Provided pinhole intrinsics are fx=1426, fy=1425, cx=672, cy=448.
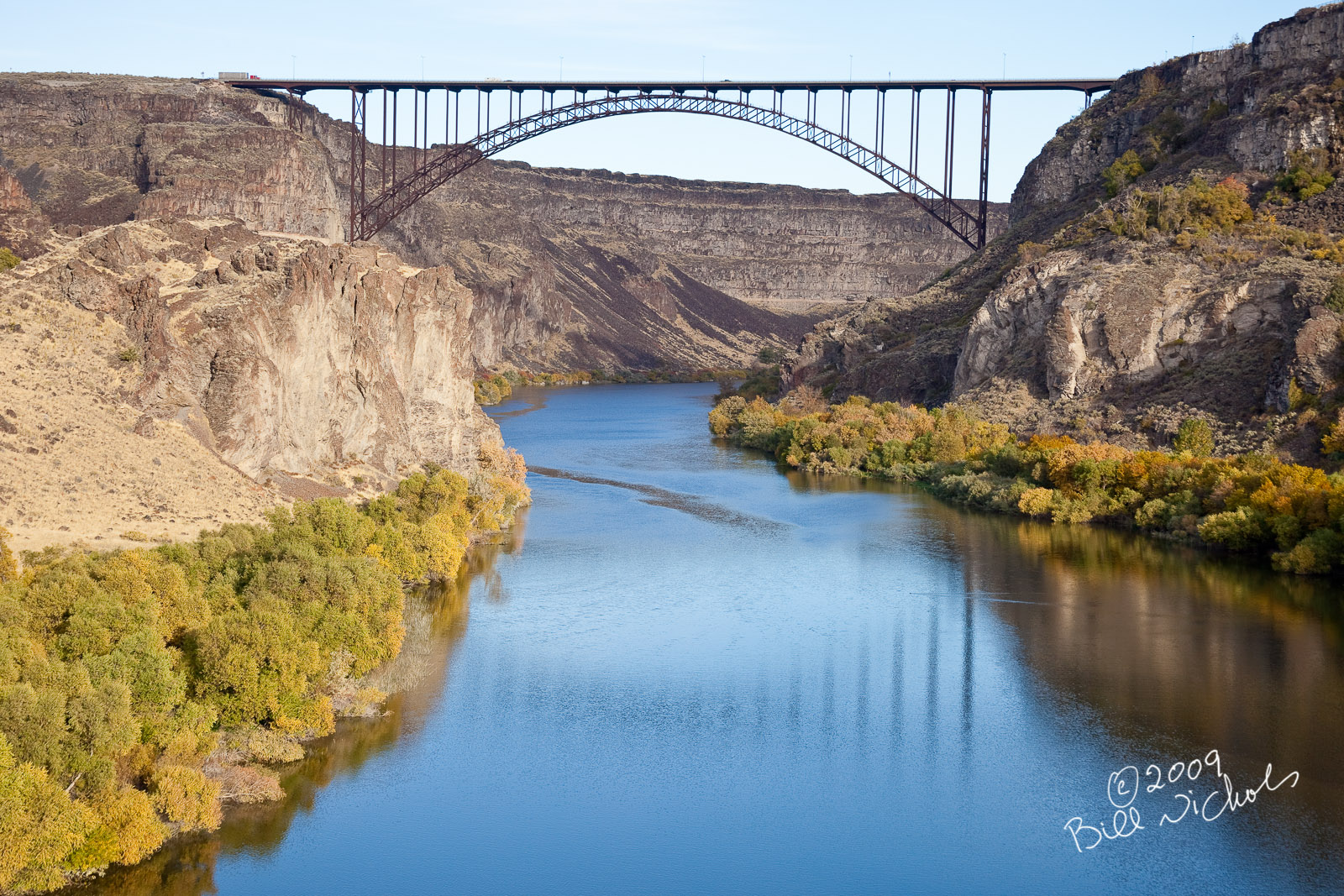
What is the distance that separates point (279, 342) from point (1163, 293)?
34.1 metres

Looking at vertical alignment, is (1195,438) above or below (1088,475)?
above

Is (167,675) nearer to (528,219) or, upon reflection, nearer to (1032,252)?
(1032,252)

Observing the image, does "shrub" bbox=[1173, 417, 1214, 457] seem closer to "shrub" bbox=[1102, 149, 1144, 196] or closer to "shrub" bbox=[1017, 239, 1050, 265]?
"shrub" bbox=[1017, 239, 1050, 265]

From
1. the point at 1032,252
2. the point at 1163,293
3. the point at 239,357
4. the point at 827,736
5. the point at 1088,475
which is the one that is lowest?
the point at 827,736

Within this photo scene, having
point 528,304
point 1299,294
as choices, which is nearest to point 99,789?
point 1299,294

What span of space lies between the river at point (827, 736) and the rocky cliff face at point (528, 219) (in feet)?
69.0

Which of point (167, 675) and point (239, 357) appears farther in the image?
point (239, 357)

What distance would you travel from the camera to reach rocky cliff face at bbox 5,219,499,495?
30.4 m

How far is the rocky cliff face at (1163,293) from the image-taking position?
47562 millimetres

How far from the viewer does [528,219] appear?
156 metres

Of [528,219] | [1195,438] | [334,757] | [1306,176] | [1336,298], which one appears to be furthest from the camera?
[528,219]

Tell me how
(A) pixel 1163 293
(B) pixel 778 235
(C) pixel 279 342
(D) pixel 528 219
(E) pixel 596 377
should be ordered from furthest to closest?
(B) pixel 778 235, (D) pixel 528 219, (E) pixel 596 377, (A) pixel 1163 293, (C) pixel 279 342

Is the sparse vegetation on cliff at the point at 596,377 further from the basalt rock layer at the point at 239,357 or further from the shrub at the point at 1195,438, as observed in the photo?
the basalt rock layer at the point at 239,357

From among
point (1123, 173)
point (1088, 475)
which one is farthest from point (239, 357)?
point (1123, 173)
